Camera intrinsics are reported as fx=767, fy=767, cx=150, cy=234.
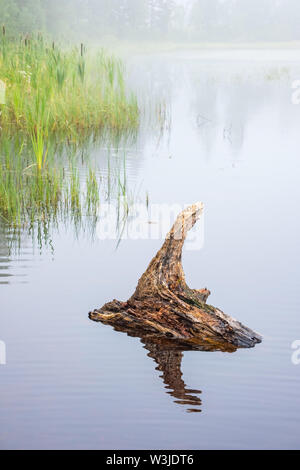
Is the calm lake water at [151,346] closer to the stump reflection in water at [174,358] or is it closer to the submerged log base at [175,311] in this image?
the stump reflection in water at [174,358]

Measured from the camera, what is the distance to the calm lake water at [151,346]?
4129 mm

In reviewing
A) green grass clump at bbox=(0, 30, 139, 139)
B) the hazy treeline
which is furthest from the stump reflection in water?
the hazy treeline

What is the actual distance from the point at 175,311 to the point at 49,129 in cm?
753

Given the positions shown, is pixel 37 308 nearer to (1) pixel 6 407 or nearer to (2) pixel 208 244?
(1) pixel 6 407

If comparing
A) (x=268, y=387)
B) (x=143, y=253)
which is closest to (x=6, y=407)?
(x=268, y=387)

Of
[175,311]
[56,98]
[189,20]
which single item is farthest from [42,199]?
[189,20]

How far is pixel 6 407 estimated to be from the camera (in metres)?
4.28

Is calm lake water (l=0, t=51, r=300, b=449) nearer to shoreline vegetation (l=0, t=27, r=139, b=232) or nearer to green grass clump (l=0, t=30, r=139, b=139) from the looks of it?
shoreline vegetation (l=0, t=27, r=139, b=232)

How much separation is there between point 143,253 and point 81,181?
2888 mm

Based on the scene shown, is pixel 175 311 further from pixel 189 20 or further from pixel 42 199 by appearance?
pixel 189 20

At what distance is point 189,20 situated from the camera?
75875 mm

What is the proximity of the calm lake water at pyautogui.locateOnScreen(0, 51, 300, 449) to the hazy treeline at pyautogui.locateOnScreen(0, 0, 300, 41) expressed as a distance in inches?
1490

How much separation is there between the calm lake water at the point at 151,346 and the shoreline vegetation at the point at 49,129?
2.03ft

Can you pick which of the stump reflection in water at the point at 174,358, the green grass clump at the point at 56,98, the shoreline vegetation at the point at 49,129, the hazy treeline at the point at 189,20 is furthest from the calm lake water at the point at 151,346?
the hazy treeline at the point at 189,20
